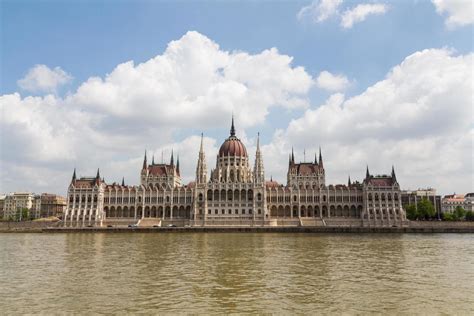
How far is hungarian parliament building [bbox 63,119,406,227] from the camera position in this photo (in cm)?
10450

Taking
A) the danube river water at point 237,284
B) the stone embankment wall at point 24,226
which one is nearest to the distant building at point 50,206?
the stone embankment wall at point 24,226

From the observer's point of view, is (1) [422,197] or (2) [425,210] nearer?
(2) [425,210]

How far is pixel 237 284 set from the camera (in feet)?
81.3

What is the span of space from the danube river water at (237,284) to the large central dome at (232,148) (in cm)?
8385

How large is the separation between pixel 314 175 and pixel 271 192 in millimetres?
17806

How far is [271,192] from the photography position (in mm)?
113438

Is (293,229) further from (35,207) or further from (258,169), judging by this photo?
(35,207)

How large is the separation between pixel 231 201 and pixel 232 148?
20970 millimetres

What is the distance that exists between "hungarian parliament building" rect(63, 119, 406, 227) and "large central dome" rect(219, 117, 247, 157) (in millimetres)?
460

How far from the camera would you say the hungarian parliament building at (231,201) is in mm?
104500

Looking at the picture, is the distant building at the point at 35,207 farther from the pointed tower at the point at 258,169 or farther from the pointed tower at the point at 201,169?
the pointed tower at the point at 258,169

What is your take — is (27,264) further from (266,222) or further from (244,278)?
(266,222)

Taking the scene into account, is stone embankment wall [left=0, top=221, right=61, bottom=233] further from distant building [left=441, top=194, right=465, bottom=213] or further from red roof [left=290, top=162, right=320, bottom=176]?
distant building [left=441, top=194, right=465, bottom=213]

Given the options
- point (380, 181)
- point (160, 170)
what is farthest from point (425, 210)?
point (160, 170)
